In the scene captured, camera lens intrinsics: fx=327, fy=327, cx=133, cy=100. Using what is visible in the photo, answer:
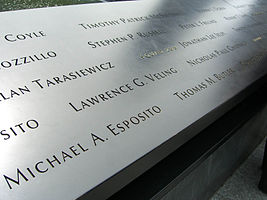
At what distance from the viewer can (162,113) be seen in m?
1.35

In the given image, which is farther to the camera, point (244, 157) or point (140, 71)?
point (244, 157)

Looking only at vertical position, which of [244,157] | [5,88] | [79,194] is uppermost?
[5,88]

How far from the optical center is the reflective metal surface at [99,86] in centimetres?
100

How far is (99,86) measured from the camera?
1.31 metres

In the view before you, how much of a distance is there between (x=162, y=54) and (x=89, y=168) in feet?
2.75

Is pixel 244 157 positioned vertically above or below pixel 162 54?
below

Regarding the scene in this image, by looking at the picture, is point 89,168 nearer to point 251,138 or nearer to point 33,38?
point 33,38

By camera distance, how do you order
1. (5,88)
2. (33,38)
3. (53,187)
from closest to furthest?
1. (53,187)
2. (5,88)
3. (33,38)

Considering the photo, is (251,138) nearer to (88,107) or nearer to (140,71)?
(140,71)

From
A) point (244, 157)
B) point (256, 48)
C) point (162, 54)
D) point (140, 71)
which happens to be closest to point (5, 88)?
point (140, 71)

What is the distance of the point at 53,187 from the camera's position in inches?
36.9

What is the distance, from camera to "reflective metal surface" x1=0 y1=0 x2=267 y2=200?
1000 mm

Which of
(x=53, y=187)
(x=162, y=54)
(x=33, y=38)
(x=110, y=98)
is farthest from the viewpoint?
(x=162, y=54)

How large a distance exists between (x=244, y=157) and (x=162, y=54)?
1.21 meters
